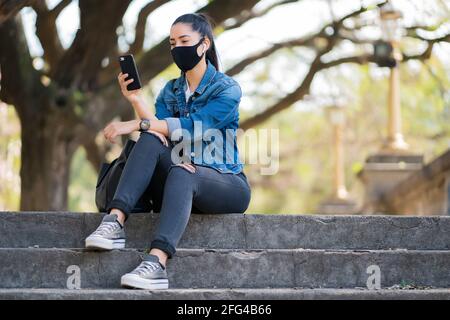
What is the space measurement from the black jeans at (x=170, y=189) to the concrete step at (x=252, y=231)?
5.2 inches

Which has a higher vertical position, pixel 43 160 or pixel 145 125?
pixel 43 160

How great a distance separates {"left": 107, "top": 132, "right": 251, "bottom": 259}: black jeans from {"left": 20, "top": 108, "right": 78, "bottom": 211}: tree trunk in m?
6.57

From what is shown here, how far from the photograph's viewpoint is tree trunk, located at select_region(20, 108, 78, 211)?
12.8 meters

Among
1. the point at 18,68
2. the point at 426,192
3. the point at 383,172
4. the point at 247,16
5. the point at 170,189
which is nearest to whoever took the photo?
the point at 170,189

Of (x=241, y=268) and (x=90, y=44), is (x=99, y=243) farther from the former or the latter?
(x=90, y=44)

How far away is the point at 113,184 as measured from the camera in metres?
6.47

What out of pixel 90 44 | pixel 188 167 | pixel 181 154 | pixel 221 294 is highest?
pixel 90 44

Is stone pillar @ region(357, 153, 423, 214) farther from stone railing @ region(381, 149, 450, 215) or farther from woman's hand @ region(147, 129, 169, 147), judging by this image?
woman's hand @ region(147, 129, 169, 147)

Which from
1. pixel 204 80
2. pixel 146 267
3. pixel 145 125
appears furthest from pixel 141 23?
pixel 146 267

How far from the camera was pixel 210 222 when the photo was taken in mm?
6398

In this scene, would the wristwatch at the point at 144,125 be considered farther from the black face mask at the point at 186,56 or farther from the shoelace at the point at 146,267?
the shoelace at the point at 146,267

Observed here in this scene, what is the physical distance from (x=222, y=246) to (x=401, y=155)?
32.3ft

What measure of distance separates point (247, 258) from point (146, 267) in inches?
28.3
